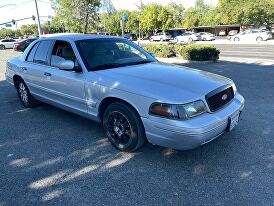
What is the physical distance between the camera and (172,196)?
9.97ft

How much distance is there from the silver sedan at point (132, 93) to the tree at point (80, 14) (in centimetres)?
2641

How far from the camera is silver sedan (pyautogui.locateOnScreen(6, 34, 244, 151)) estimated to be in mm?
3350

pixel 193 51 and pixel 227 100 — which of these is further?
pixel 193 51

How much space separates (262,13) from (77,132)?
1880 inches

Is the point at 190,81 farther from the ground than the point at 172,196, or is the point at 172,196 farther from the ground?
the point at 190,81

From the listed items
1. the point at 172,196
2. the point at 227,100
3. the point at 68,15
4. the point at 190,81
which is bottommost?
the point at 172,196

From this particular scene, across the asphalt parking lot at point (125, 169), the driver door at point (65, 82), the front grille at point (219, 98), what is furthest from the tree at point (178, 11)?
the front grille at point (219, 98)

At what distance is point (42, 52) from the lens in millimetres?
5398

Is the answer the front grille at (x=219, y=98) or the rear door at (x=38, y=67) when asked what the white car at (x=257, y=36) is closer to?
the rear door at (x=38, y=67)

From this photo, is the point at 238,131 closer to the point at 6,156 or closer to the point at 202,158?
the point at 202,158

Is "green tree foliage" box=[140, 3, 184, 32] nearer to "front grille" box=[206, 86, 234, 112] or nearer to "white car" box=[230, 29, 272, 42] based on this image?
"white car" box=[230, 29, 272, 42]

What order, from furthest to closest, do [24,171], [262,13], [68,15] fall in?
[262,13], [68,15], [24,171]

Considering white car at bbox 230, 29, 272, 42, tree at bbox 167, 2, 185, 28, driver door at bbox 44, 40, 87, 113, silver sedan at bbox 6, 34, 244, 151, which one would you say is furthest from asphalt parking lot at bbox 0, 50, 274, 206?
tree at bbox 167, 2, 185, 28

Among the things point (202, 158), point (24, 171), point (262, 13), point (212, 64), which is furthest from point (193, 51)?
point (262, 13)
